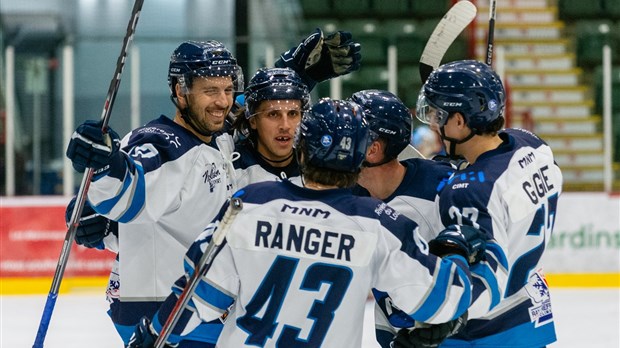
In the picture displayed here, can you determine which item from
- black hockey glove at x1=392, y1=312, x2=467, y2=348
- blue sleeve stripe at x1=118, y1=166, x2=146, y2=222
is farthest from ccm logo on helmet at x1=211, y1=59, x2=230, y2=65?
black hockey glove at x1=392, y1=312, x2=467, y2=348

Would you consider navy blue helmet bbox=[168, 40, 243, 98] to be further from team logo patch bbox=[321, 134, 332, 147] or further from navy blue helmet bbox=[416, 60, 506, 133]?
team logo patch bbox=[321, 134, 332, 147]

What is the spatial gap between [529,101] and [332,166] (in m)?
7.30

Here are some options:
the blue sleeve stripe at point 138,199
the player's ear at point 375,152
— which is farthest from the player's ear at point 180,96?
the player's ear at point 375,152

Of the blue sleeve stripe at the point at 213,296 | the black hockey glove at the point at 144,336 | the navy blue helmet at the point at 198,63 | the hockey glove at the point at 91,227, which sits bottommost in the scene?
the black hockey glove at the point at 144,336

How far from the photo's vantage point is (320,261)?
210cm

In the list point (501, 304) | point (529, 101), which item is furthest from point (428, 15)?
point (501, 304)

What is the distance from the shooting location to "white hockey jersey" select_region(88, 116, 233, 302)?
2.69 m

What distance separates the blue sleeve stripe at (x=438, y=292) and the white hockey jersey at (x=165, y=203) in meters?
0.84

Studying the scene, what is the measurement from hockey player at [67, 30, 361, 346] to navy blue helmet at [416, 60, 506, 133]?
Answer: 65 cm

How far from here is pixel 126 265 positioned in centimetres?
285

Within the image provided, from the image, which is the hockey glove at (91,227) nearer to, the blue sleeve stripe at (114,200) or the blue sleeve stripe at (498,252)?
the blue sleeve stripe at (114,200)

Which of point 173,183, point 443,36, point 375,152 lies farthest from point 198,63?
point 443,36

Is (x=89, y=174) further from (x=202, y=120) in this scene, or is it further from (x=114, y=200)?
(x=202, y=120)

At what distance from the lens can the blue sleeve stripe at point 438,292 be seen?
84.0 inches
